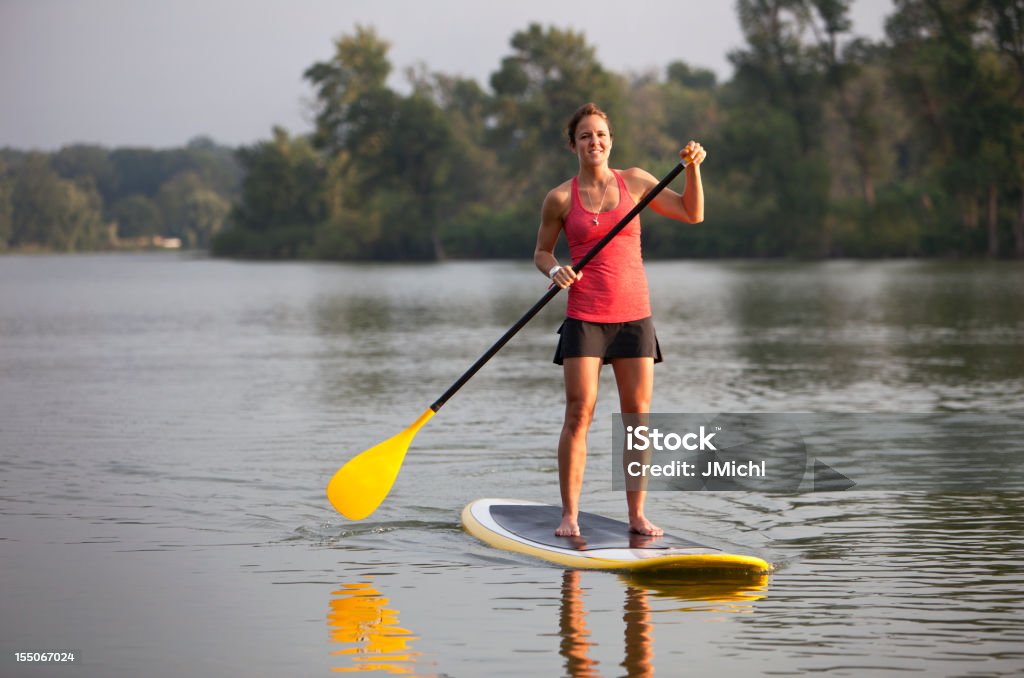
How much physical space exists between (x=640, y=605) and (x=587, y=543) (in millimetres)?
953

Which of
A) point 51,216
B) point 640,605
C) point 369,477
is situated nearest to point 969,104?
point 369,477

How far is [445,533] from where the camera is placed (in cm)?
809

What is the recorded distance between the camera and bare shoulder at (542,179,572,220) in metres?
7.19

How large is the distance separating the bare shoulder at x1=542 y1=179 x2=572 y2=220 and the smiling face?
6.0 inches

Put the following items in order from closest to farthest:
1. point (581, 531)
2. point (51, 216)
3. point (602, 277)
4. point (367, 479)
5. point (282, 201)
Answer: point (602, 277) < point (581, 531) < point (367, 479) < point (282, 201) < point (51, 216)

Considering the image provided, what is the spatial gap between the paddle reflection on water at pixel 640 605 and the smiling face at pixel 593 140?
1.97 meters

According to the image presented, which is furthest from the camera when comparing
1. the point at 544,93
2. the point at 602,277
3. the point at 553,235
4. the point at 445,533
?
the point at 544,93

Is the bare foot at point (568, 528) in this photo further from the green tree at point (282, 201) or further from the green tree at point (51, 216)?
the green tree at point (51, 216)

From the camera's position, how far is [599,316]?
714cm

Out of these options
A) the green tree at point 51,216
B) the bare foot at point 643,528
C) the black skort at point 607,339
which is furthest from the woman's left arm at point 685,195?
the green tree at point 51,216

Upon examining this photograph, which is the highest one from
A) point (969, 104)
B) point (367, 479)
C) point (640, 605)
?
point (969, 104)

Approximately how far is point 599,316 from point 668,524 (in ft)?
5.68

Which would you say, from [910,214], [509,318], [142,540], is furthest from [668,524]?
[910,214]

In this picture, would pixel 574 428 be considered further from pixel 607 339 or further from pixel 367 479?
pixel 367 479
